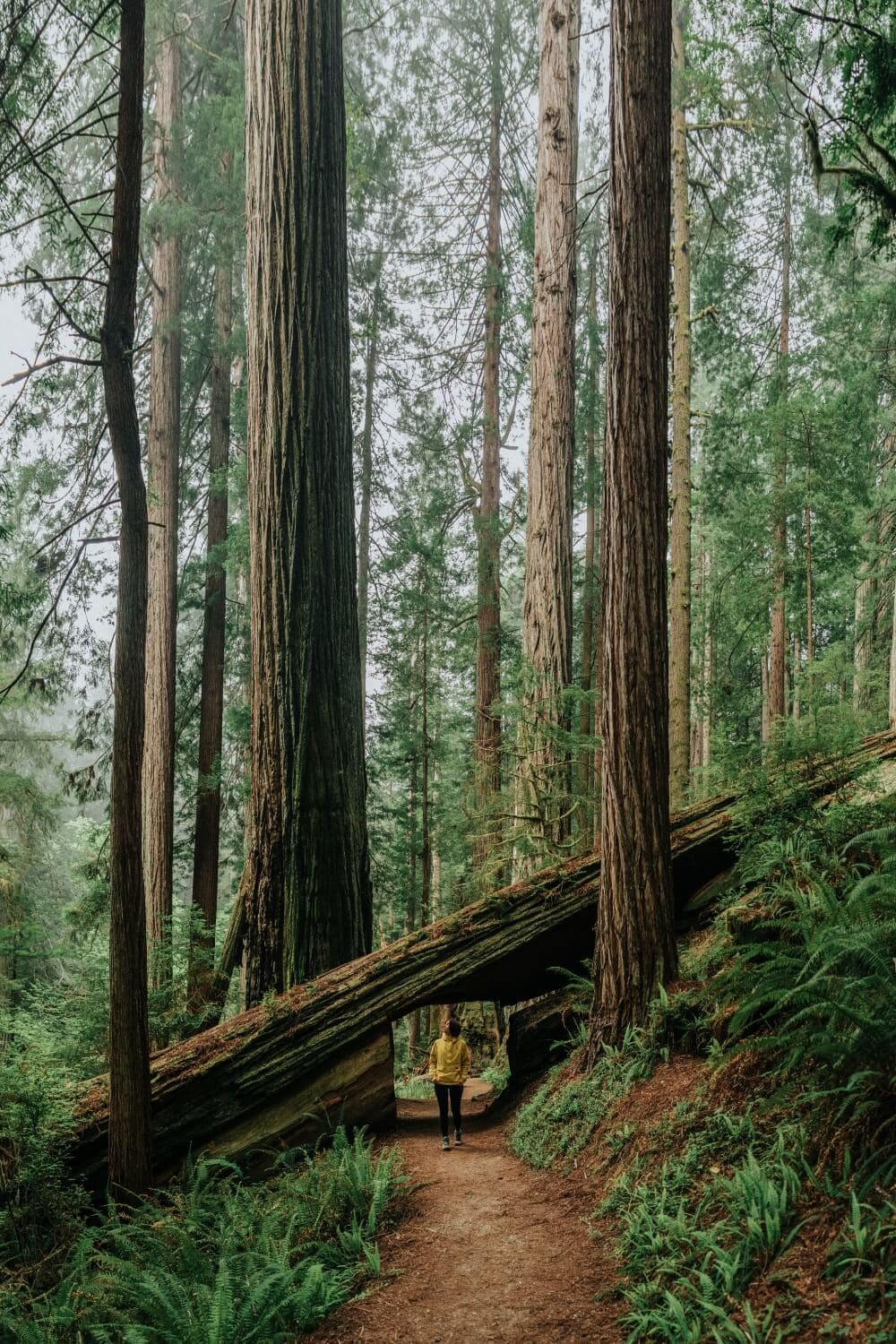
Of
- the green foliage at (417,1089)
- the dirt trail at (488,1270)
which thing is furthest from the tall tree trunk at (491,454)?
the dirt trail at (488,1270)

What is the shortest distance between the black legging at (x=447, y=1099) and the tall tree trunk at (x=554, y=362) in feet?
14.8

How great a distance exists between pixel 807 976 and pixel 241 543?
1202 centimetres

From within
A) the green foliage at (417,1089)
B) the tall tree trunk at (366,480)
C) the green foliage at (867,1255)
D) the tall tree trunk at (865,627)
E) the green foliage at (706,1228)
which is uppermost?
the tall tree trunk at (366,480)

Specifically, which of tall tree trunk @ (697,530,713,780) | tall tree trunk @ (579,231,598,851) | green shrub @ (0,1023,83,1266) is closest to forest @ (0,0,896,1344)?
green shrub @ (0,1023,83,1266)

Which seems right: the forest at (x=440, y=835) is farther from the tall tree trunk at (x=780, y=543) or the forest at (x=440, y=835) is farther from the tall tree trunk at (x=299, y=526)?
the tall tree trunk at (x=780, y=543)

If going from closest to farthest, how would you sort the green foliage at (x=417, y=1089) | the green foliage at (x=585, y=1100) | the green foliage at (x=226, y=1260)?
the green foliage at (x=226, y=1260) < the green foliage at (x=585, y=1100) < the green foliage at (x=417, y=1089)

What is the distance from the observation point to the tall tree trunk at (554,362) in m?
10.5

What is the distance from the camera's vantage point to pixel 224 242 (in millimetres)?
14492

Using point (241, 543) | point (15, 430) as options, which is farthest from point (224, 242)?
point (15, 430)

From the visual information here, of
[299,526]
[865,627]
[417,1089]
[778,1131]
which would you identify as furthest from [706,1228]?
[865,627]

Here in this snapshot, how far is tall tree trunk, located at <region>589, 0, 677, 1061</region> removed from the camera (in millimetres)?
6098

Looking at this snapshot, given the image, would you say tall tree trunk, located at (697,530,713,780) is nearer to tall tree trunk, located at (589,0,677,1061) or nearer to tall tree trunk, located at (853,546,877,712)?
tall tree trunk, located at (853,546,877,712)

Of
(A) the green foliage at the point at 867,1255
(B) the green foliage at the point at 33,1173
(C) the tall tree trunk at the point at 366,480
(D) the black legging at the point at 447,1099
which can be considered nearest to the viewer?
(A) the green foliage at the point at 867,1255

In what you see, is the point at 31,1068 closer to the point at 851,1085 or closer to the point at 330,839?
the point at 330,839
